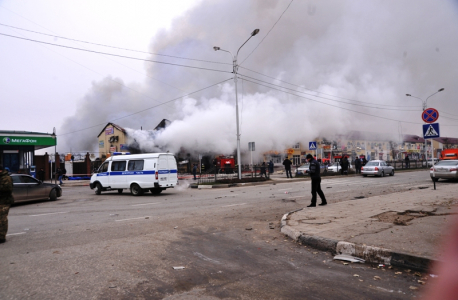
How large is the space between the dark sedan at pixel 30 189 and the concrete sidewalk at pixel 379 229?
35.1ft

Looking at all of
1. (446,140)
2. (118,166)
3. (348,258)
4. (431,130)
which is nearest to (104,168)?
(118,166)

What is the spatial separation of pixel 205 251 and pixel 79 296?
2.19 meters

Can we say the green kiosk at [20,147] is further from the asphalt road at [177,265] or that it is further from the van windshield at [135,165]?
the asphalt road at [177,265]

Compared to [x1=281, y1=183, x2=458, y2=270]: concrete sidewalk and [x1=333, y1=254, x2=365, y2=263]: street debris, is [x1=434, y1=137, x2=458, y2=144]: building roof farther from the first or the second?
[x1=333, y1=254, x2=365, y2=263]: street debris

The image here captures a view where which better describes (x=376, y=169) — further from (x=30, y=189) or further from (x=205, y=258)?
(x=205, y=258)

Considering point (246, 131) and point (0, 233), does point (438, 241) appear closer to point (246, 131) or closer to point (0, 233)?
point (0, 233)

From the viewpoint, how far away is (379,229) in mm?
5820

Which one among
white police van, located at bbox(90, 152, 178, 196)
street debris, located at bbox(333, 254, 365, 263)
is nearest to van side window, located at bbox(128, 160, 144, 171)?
white police van, located at bbox(90, 152, 178, 196)

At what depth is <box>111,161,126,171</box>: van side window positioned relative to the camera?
592 inches

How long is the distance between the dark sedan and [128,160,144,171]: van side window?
339 centimetres

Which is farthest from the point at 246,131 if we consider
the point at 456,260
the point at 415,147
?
the point at 415,147

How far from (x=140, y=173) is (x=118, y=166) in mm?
1391

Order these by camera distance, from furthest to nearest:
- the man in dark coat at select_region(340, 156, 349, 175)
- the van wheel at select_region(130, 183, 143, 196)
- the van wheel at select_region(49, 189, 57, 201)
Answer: the man in dark coat at select_region(340, 156, 349, 175)
the van wheel at select_region(130, 183, 143, 196)
the van wheel at select_region(49, 189, 57, 201)

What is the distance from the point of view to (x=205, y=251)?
16.9 feet
